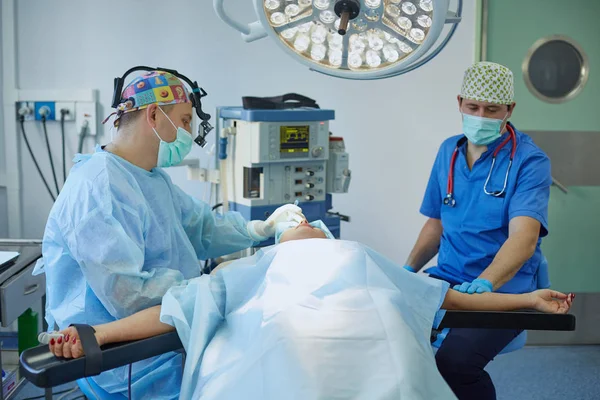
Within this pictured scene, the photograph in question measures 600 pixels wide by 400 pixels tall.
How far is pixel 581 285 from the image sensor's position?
3412mm

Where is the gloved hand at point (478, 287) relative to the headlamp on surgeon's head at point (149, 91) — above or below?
below

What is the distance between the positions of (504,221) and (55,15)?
2306mm

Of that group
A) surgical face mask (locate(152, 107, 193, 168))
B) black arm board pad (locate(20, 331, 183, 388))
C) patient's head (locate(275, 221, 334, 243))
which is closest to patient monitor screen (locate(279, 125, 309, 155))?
patient's head (locate(275, 221, 334, 243))

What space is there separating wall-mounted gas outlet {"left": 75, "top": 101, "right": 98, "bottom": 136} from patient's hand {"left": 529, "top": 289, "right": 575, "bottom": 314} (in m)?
2.29

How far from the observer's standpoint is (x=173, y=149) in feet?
5.97

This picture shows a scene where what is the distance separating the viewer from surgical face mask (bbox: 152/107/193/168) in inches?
71.3

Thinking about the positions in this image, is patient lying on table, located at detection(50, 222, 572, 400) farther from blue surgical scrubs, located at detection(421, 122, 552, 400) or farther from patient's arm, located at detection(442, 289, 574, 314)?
blue surgical scrubs, located at detection(421, 122, 552, 400)

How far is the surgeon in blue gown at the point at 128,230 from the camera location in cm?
155

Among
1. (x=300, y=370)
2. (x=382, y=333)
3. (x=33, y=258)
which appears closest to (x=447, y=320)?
(x=382, y=333)

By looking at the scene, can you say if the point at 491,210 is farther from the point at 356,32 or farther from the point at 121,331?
the point at 121,331

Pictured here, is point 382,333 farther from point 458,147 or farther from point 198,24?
point 198,24

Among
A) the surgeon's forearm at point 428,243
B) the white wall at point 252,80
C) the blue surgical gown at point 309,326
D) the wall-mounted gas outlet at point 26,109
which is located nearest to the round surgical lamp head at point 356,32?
the blue surgical gown at point 309,326

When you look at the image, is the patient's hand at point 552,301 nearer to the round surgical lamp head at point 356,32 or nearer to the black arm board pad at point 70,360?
the round surgical lamp head at point 356,32

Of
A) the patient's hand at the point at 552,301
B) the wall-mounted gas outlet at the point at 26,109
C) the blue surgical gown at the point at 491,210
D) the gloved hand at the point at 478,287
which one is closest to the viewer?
the patient's hand at the point at 552,301
